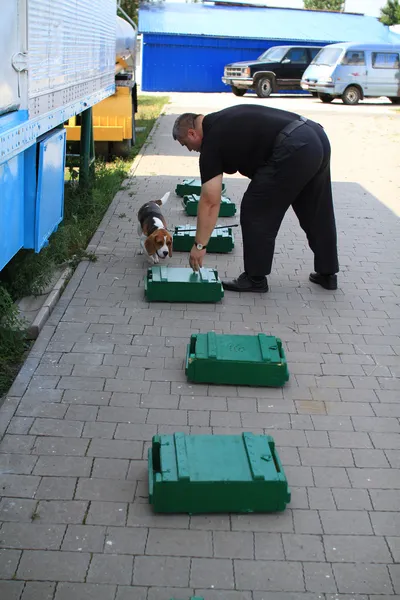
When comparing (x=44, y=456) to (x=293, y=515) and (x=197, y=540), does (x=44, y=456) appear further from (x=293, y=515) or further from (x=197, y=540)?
(x=293, y=515)

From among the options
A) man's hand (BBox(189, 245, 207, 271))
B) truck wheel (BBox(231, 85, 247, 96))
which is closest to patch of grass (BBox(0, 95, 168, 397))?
man's hand (BBox(189, 245, 207, 271))

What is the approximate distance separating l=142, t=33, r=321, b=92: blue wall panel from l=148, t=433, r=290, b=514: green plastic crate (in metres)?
32.3

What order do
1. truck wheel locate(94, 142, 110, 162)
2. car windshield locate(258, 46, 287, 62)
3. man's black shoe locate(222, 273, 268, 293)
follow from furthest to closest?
car windshield locate(258, 46, 287, 62) → truck wheel locate(94, 142, 110, 162) → man's black shoe locate(222, 273, 268, 293)

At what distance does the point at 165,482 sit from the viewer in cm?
332

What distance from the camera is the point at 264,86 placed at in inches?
1144

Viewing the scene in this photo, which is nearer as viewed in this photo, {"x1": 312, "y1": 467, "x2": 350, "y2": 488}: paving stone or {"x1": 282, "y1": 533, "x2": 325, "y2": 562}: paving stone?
{"x1": 282, "y1": 533, "x2": 325, "y2": 562}: paving stone

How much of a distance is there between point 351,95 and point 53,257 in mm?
22012

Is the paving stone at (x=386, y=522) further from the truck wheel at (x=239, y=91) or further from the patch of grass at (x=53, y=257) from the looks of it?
the truck wheel at (x=239, y=91)

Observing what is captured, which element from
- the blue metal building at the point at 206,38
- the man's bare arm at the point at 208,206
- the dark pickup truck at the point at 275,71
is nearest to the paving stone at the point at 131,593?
the man's bare arm at the point at 208,206

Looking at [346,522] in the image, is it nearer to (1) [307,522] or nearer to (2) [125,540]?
(1) [307,522]

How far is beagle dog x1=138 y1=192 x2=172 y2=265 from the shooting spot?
680 centimetres

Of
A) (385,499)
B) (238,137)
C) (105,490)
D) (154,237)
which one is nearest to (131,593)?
(105,490)

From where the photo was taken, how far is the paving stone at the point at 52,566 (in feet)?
9.80

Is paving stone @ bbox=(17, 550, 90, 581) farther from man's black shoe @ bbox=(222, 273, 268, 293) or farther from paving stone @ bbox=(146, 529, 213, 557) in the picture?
man's black shoe @ bbox=(222, 273, 268, 293)
